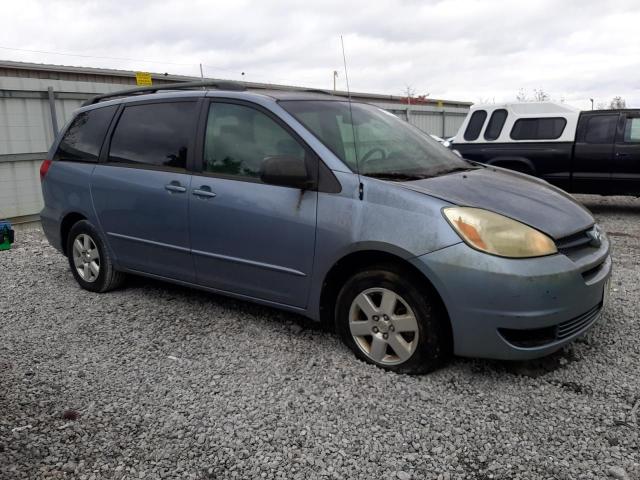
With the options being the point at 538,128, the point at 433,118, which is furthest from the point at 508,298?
the point at 433,118

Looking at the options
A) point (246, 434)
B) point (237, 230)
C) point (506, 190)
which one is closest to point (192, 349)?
point (237, 230)

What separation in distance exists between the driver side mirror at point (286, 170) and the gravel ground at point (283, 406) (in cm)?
113

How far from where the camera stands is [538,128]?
923 cm

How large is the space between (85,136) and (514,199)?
369 centimetres

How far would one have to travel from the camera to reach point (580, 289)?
A: 116 inches

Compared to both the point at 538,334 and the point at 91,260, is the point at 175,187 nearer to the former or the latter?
the point at 91,260

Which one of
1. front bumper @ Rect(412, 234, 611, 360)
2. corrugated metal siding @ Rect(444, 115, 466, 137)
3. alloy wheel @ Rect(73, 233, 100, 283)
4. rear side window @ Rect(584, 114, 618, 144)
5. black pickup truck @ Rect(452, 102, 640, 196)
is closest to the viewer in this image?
front bumper @ Rect(412, 234, 611, 360)

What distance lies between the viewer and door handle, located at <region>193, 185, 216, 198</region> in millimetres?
3748

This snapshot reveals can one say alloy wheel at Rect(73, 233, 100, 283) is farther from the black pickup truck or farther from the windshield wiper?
the black pickup truck

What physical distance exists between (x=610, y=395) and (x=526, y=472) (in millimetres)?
913

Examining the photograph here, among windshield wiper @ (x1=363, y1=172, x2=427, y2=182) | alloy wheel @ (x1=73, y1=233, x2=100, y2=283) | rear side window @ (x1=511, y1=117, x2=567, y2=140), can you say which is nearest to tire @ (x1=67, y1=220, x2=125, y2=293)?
alloy wheel @ (x1=73, y1=233, x2=100, y2=283)

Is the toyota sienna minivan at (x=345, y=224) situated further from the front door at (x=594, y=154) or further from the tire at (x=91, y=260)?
the front door at (x=594, y=154)

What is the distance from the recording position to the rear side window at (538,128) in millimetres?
9102

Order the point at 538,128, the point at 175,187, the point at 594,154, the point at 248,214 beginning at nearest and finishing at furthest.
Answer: the point at 248,214 → the point at 175,187 → the point at 594,154 → the point at 538,128
